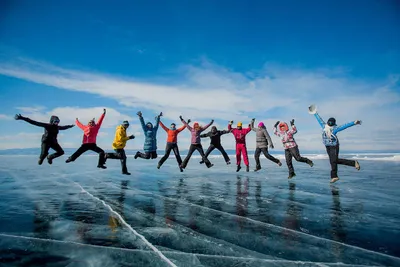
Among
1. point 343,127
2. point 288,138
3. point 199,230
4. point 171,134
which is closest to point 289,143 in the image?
point 288,138

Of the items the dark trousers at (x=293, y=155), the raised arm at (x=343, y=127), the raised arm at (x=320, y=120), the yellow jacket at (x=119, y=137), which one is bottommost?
the dark trousers at (x=293, y=155)

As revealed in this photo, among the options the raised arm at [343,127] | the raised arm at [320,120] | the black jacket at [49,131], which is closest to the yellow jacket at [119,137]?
the black jacket at [49,131]

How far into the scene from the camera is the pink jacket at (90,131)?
1015 centimetres

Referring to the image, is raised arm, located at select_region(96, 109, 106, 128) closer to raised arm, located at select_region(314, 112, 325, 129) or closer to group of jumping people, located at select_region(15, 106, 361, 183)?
group of jumping people, located at select_region(15, 106, 361, 183)

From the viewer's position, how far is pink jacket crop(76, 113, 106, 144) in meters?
10.1

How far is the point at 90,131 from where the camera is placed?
33.4ft

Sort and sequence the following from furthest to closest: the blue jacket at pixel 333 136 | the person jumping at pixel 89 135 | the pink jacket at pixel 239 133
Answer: the pink jacket at pixel 239 133, the person jumping at pixel 89 135, the blue jacket at pixel 333 136

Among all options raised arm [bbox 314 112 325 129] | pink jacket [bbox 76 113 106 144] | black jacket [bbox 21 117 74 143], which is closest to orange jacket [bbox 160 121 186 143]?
pink jacket [bbox 76 113 106 144]

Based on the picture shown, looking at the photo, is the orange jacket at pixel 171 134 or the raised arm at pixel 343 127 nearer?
the raised arm at pixel 343 127

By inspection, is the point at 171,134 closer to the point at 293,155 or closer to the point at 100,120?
the point at 100,120

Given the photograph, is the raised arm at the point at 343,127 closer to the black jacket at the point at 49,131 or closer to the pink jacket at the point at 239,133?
the pink jacket at the point at 239,133

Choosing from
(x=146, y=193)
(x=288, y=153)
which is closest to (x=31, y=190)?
(x=146, y=193)

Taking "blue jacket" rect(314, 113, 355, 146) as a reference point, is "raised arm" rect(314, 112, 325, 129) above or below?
above

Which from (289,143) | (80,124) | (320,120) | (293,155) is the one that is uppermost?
(320,120)
